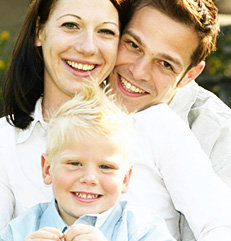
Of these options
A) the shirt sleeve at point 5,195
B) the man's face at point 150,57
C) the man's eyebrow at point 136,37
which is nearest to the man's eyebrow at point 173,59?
the man's face at point 150,57

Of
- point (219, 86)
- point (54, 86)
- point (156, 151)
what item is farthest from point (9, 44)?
point (156, 151)

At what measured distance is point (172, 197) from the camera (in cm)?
341

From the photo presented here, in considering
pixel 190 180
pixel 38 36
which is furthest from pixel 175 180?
pixel 38 36

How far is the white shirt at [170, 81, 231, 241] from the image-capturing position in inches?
147

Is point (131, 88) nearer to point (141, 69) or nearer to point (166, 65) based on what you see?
point (141, 69)

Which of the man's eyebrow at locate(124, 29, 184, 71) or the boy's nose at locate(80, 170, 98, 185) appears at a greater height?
the man's eyebrow at locate(124, 29, 184, 71)

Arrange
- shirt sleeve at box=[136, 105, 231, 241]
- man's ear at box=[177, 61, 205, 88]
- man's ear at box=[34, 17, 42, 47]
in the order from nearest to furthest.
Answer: shirt sleeve at box=[136, 105, 231, 241] → man's ear at box=[34, 17, 42, 47] → man's ear at box=[177, 61, 205, 88]

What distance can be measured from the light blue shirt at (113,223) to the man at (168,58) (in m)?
0.58

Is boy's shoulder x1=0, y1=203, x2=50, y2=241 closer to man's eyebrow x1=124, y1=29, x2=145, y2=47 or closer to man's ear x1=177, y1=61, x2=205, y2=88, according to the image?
man's eyebrow x1=124, y1=29, x2=145, y2=47

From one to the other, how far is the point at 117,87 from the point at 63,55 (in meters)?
0.41

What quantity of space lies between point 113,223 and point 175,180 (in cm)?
45

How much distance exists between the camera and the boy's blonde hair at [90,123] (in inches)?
118

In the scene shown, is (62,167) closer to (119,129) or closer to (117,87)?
(119,129)

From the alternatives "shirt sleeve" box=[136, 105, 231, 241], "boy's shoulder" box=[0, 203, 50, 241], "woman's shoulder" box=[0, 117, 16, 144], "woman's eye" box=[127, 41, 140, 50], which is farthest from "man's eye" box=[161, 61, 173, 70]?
"boy's shoulder" box=[0, 203, 50, 241]
